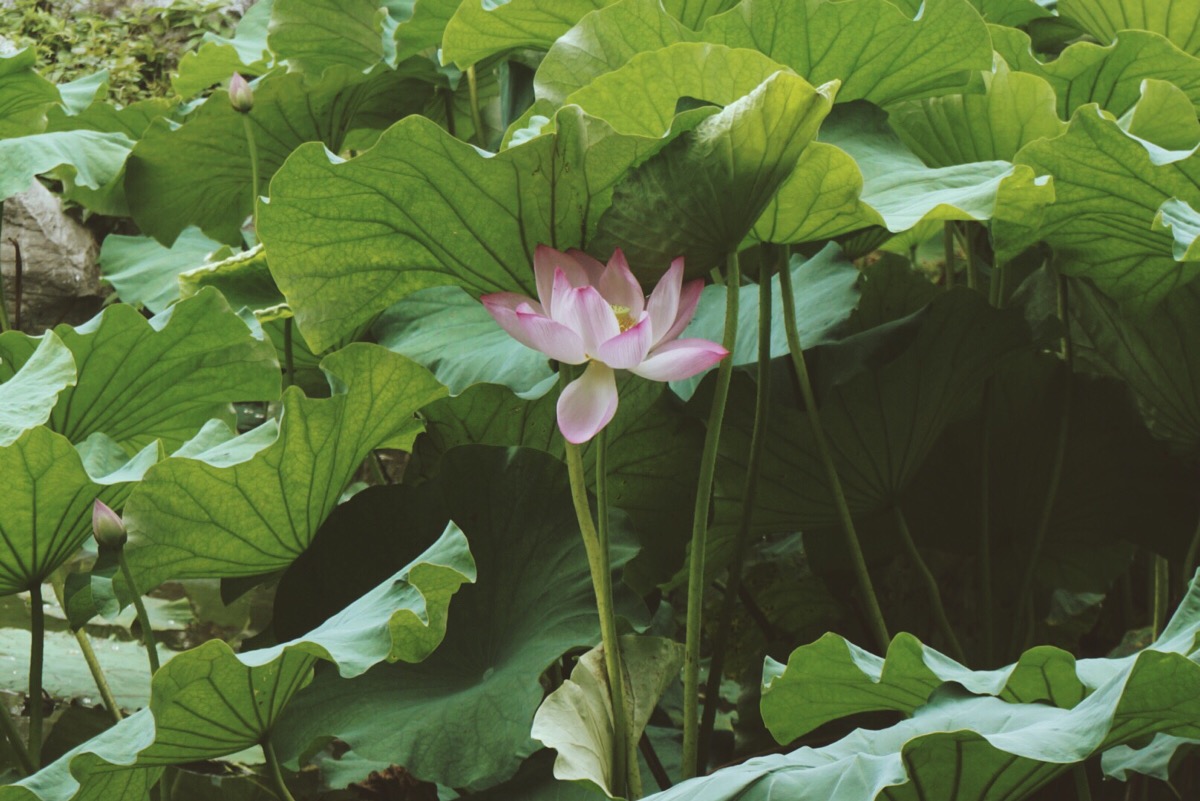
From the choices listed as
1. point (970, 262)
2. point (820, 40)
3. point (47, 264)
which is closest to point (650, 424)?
point (820, 40)

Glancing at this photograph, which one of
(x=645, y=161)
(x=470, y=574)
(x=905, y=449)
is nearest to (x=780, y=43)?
(x=645, y=161)

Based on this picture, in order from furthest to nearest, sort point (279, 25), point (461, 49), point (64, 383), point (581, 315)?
1. point (279, 25)
2. point (461, 49)
3. point (64, 383)
4. point (581, 315)

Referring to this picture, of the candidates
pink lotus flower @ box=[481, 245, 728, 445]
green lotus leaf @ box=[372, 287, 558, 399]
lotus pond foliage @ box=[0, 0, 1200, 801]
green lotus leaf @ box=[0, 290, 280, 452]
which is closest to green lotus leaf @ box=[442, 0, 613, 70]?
lotus pond foliage @ box=[0, 0, 1200, 801]

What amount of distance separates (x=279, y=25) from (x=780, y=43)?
2.80 feet

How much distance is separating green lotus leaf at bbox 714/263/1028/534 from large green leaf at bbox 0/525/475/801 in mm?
359

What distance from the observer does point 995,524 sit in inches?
49.1

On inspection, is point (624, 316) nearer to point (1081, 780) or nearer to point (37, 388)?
point (1081, 780)

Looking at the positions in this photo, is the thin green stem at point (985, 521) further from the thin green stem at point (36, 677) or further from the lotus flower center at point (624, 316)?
the thin green stem at point (36, 677)

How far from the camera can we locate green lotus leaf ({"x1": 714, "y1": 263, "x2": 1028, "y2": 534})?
1014 millimetres

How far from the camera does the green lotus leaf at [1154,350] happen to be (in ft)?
3.52

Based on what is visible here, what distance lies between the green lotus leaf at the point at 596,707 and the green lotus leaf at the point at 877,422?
26 centimetres

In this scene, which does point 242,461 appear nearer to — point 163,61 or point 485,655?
point 485,655

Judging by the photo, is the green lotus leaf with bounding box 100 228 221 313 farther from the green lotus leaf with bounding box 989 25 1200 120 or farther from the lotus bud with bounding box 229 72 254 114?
the green lotus leaf with bounding box 989 25 1200 120

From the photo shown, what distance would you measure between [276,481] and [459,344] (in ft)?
0.98
